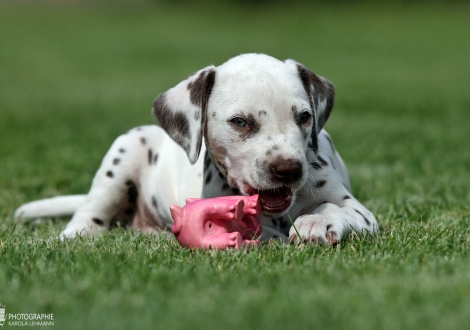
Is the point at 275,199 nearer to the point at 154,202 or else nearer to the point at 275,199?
the point at 275,199

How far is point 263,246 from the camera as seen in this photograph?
4.96 m

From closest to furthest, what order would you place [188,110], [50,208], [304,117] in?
[304,117], [188,110], [50,208]

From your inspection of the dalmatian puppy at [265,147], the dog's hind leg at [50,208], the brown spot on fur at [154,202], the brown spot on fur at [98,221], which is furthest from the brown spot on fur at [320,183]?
the dog's hind leg at [50,208]

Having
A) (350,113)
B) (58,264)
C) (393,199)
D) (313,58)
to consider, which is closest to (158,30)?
(313,58)

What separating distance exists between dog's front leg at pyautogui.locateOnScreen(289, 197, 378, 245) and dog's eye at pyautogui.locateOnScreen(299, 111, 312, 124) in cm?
62

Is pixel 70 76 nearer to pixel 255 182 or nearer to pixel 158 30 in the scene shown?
pixel 158 30

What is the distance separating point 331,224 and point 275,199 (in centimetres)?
43

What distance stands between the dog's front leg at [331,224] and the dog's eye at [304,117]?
0.62 m

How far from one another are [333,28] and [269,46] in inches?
339

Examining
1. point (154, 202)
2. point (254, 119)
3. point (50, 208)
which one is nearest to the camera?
point (254, 119)

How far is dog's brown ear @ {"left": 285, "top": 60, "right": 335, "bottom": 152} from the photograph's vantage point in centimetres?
570

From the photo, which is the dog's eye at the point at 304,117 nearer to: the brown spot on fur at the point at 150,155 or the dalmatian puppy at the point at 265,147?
the dalmatian puppy at the point at 265,147

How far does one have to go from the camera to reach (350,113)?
50.9ft

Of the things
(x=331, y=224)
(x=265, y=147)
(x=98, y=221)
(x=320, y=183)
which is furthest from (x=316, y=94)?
(x=98, y=221)
